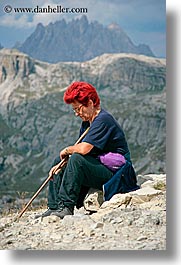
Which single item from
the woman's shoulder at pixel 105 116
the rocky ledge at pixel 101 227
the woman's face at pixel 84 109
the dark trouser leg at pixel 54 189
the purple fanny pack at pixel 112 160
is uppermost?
the woman's face at pixel 84 109

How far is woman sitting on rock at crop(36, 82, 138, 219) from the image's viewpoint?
16.3 ft

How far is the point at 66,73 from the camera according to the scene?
942cm

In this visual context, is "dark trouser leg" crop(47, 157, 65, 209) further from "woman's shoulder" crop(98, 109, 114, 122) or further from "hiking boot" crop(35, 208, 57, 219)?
"woman's shoulder" crop(98, 109, 114, 122)

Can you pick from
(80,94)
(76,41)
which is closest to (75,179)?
(80,94)

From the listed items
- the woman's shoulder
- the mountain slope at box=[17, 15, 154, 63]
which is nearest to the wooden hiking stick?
the woman's shoulder

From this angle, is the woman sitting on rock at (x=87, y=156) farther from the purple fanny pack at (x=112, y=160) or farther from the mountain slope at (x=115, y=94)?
the mountain slope at (x=115, y=94)

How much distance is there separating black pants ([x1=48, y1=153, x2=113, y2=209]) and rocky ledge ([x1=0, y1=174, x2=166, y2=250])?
0.14m

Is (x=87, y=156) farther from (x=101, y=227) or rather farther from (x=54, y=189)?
(x=101, y=227)

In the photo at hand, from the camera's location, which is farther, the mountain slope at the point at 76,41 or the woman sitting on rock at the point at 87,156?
the mountain slope at the point at 76,41

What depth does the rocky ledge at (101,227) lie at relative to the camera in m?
4.96

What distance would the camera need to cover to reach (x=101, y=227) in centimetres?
504

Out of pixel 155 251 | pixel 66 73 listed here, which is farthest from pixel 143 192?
pixel 66 73

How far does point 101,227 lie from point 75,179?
0.44 m

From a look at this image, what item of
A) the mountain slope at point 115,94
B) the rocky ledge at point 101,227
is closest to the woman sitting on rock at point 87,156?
the rocky ledge at point 101,227
